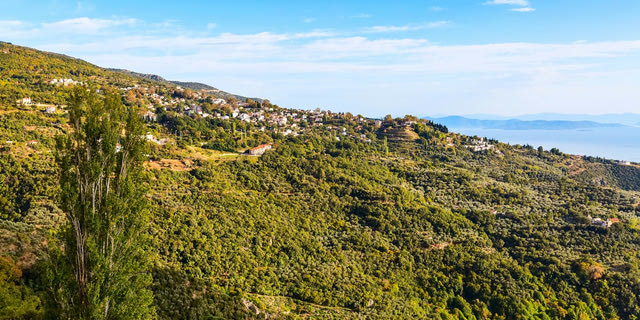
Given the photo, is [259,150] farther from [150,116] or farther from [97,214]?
[97,214]

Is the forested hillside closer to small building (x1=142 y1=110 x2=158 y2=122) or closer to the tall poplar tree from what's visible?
small building (x1=142 y1=110 x2=158 y2=122)

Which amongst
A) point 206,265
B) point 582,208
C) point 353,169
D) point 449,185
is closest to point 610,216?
point 582,208

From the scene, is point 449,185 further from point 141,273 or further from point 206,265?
point 141,273

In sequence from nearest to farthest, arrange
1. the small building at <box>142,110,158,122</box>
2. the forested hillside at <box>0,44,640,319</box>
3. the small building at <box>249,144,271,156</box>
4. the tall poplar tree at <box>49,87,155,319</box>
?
the tall poplar tree at <box>49,87,155,319</box>
the forested hillside at <box>0,44,640,319</box>
the small building at <box>249,144,271,156</box>
the small building at <box>142,110,158,122</box>

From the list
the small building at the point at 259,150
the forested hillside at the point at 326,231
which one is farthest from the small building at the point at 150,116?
the small building at the point at 259,150

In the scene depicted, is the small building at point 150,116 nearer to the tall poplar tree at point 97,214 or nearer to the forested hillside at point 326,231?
the forested hillside at point 326,231

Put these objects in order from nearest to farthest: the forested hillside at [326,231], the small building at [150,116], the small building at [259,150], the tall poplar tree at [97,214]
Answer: the tall poplar tree at [97,214] < the forested hillside at [326,231] < the small building at [259,150] < the small building at [150,116]

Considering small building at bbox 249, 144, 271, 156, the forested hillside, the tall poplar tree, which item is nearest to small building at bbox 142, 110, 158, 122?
the forested hillside
